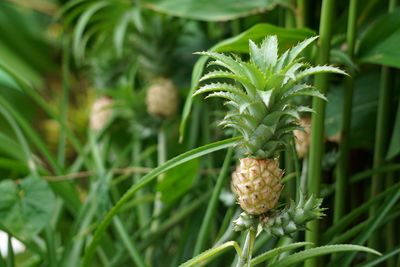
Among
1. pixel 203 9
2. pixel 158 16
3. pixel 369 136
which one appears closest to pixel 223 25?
pixel 158 16

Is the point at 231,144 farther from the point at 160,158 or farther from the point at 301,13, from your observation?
the point at 160,158

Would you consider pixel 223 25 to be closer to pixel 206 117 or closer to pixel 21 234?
pixel 206 117

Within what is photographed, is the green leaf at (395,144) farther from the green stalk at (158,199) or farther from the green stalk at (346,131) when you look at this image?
the green stalk at (158,199)

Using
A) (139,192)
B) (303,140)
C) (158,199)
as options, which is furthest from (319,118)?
(139,192)

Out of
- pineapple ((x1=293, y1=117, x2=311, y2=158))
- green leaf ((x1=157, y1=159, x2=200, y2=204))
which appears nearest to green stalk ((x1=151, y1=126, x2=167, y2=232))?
green leaf ((x1=157, y1=159, x2=200, y2=204))

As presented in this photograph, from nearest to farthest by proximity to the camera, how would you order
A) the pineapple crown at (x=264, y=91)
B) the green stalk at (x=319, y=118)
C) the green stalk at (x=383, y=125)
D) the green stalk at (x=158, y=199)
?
the pineapple crown at (x=264, y=91)
the green stalk at (x=319, y=118)
the green stalk at (x=383, y=125)
the green stalk at (x=158, y=199)

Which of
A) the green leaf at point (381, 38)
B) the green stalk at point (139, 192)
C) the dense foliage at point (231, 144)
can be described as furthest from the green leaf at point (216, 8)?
the green stalk at point (139, 192)
